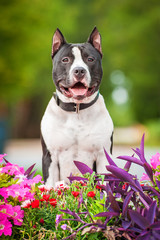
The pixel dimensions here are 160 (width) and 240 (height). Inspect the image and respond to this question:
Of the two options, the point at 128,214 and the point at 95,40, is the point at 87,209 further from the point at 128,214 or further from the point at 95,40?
the point at 95,40

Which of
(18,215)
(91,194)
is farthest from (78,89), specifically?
(18,215)

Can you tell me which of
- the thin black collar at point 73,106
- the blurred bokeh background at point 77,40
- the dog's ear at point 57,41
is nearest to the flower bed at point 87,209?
the thin black collar at point 73,106

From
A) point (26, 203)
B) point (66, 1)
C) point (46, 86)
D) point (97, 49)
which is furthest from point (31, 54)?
point (26, 203)

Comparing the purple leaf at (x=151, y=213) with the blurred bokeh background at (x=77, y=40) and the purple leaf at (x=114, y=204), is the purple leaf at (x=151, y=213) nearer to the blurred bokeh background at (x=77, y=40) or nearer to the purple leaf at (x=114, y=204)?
the purple leaf at (x=114, y=204)

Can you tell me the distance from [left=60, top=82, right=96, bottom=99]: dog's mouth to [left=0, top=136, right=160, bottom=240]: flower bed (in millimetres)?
888

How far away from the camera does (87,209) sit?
1.89m

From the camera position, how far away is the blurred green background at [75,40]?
14.5 metres

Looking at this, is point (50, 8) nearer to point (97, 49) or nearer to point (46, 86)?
point (46, 86)

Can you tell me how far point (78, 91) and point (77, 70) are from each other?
18cm

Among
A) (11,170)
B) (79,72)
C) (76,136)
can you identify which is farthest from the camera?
(76,136)

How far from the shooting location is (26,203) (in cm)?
210

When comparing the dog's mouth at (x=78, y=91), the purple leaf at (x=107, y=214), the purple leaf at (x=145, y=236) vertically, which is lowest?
the purple leaf at (x=145, y=236)

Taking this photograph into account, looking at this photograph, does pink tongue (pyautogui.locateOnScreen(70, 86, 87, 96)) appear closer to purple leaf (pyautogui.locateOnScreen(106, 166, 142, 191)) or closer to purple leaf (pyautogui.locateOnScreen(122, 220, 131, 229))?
purple leaf (pyautogui.locateOnScreen(106, 166, 142, 191))

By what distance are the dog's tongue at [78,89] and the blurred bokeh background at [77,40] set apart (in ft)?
30.7
